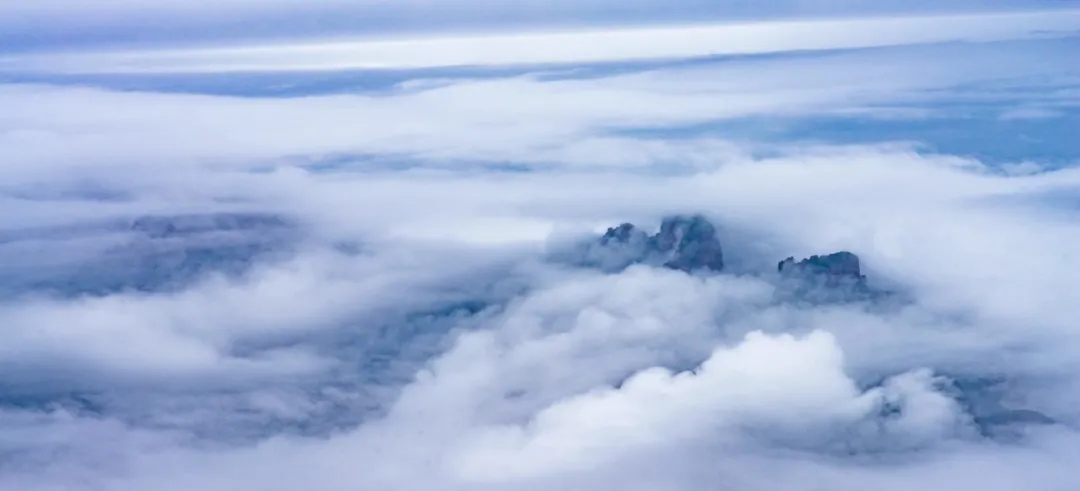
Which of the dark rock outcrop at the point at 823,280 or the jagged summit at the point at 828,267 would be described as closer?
the dark rock outcrop at the point at 823,280

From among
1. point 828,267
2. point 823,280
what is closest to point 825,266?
point 828,267

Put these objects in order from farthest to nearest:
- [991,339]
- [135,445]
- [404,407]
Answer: [991,339] → [404,407] → [135,445]

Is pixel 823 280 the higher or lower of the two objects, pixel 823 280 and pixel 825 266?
the lower

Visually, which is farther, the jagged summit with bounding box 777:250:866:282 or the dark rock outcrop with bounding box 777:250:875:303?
the jagged summit with bounding box 777:250:866:282

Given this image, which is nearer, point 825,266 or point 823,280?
point 823,280

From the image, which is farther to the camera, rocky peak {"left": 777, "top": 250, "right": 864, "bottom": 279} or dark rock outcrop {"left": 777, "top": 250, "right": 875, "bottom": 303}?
rocky peak {"left": 777, "top": 250, "right": 864, "bottom": 279}

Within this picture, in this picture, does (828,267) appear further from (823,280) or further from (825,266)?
(823,280)

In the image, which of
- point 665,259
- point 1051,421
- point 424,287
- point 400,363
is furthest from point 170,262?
point 1051,421

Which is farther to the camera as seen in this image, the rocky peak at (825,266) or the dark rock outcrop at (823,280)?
the rocky peak at (825,266)

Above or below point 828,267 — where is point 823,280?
below

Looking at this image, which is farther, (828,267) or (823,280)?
(828,267)

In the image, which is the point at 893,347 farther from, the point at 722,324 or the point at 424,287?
the point at 424,287
